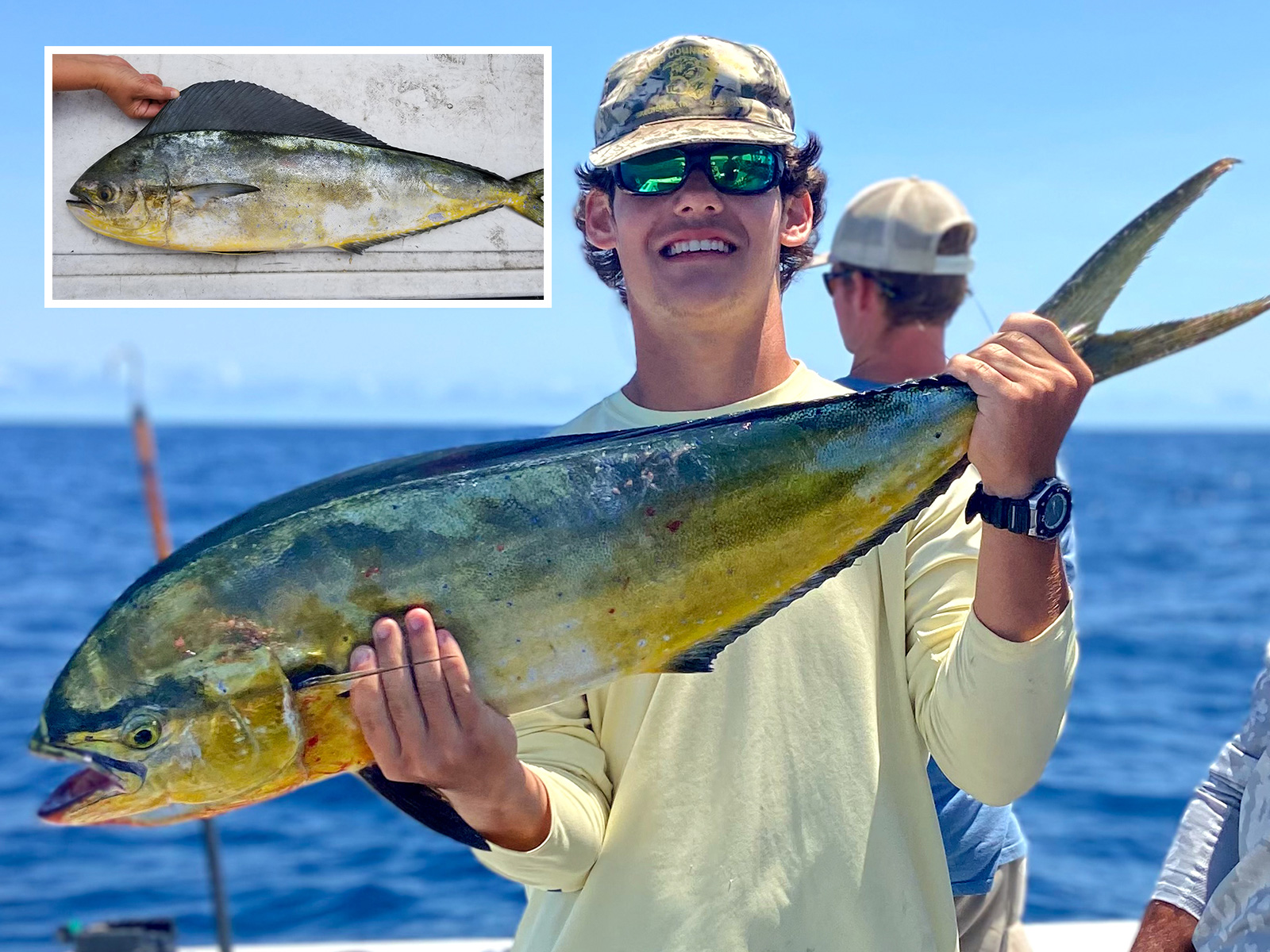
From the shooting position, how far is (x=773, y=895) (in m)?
1.75

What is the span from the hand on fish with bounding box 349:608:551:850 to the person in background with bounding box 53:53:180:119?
2.14m

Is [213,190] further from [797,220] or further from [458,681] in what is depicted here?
[458,681]

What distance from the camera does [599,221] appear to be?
7.50 feet

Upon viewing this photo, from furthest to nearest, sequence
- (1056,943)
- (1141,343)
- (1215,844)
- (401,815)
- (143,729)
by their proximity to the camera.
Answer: (401,815) < (1056,943) < (1215,844) < (1141,343) < (143,729)

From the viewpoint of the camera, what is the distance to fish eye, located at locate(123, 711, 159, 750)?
1500 mm

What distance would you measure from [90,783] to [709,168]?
1282 millimetres

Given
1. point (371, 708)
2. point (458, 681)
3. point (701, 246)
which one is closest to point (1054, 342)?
point (701, 246)

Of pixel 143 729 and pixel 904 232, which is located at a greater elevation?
pixel 904 232

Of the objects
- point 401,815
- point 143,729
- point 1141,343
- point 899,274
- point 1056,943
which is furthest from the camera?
point 401,815

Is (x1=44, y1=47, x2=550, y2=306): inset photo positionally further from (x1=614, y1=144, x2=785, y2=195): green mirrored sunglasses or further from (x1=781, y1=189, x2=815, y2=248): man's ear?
(x1=614, y1=144, x2=785, y2=195): green mirrored sunglasses

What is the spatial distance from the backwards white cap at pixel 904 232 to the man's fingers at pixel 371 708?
280 cm

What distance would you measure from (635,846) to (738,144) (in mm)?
1124

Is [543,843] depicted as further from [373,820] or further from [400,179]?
[373,820]

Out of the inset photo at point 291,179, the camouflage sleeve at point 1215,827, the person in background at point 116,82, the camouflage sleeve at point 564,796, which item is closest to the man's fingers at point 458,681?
the camouflage sleeve at point 564,796
